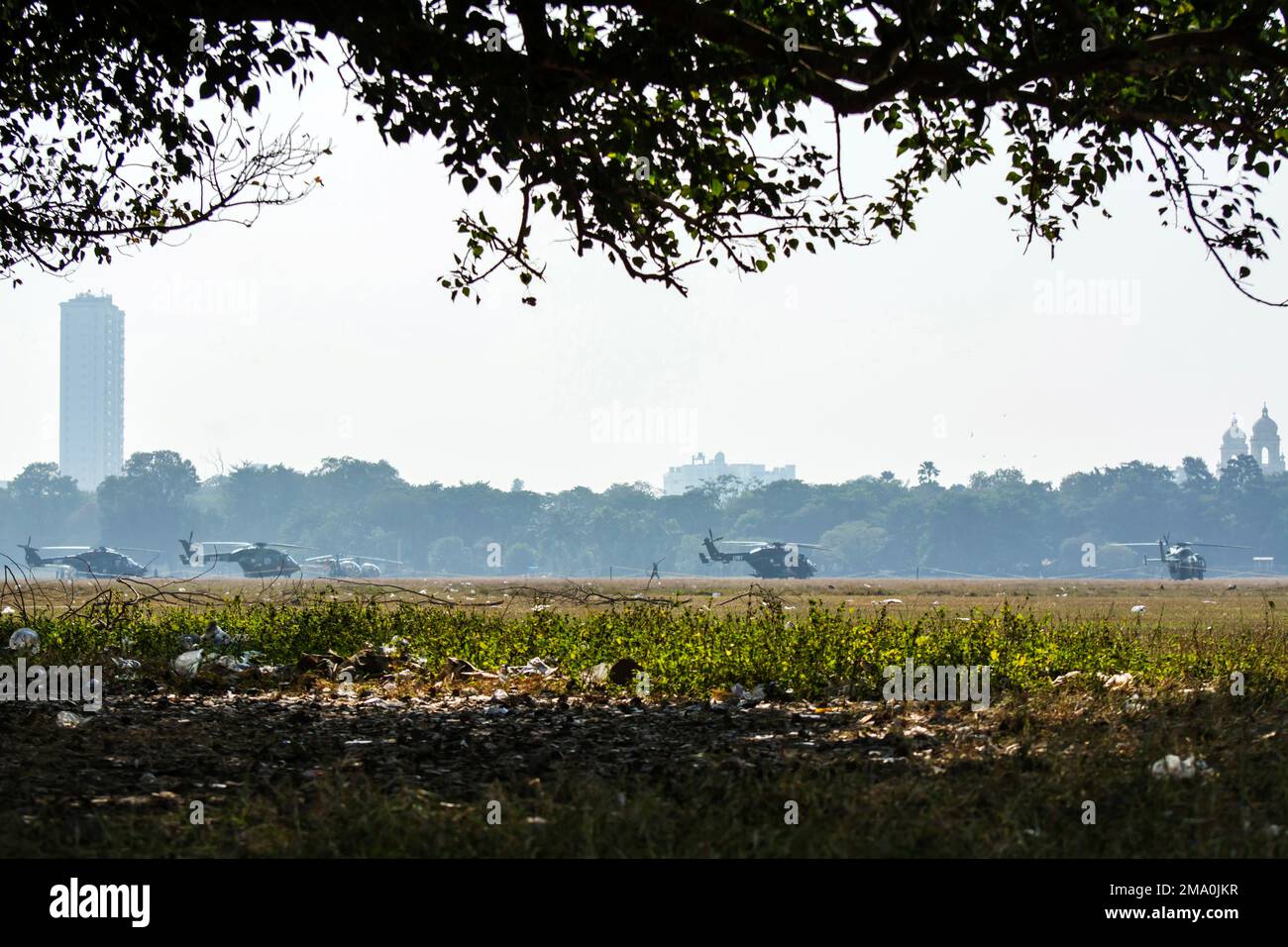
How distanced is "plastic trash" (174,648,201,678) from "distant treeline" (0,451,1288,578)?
140 metres

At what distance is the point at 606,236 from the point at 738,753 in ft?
19.5

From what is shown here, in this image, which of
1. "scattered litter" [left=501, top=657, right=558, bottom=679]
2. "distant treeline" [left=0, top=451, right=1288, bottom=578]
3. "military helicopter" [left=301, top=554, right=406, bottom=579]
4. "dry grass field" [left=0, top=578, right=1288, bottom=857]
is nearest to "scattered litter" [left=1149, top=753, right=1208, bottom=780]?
"dry grass field" [left=0, top=578, right=1288, bottom=857]

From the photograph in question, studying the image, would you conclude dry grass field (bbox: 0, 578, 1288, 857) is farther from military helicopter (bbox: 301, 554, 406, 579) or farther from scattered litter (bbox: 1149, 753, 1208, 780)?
military helicopter (bbox: 301, 554, 406, 579)

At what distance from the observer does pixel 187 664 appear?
37.8ft

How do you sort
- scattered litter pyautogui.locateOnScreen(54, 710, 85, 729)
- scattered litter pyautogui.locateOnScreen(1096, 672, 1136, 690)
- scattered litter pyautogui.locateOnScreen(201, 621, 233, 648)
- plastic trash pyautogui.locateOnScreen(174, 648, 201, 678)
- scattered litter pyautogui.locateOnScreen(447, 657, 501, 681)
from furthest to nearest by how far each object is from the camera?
1. scattered litter pyautogui.locateOnScreen(201, 621, 233, 648)
2. scattered litter pyautogui.locateOnScreen(447, 657, 501, 681)
3. plastic trash pyautogui.locateOnScreen(174, 648, 201, 678)
4. scattered litter pyautogui.locateOnScreen(1096, 672, 1136, 690)
5. scattered litter pyautogui.locateOnScreen(54, 710, 85, 729)

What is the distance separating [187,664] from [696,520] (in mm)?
152412

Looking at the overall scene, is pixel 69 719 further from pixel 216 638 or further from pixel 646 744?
pixel 216 638

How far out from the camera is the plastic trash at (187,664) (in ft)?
36.9

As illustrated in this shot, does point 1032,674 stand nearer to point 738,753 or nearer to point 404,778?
point 738,753

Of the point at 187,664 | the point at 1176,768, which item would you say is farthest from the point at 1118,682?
the point at 187,664

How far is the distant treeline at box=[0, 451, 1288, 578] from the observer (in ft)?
501
